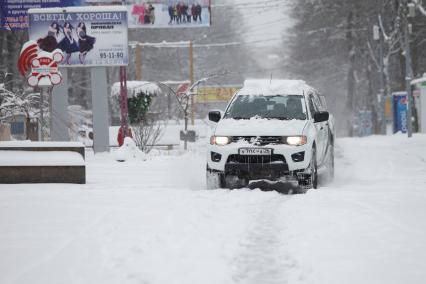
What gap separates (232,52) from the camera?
96.2 m

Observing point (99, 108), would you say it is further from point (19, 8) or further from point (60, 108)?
point (19, 8)

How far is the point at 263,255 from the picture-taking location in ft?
20.5

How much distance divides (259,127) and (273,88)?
5.33 feet

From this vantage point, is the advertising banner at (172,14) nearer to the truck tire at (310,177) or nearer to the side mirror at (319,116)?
the side mirror at (319,116)

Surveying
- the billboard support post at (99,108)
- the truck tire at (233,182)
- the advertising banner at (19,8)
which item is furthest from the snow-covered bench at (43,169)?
the advertising banner at (19,8)

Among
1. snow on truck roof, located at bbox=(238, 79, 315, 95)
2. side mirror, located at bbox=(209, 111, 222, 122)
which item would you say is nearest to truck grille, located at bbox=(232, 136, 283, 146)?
side mirror, located at bbox=(209, 111, 222, 122)

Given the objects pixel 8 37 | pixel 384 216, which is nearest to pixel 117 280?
pixel 384 216

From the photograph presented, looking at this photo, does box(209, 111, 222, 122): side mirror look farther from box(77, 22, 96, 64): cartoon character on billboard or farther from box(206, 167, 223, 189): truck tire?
box(77, 22, 96, 64): cartoon character on billboard

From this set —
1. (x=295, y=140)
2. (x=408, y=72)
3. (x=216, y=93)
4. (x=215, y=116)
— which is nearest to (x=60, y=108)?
(x=215, y=116)

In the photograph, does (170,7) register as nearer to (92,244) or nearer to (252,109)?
(252,109)

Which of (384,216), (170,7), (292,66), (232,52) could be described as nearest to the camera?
(384,216)

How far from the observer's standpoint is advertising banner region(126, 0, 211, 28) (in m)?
31.8

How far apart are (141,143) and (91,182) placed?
9.08 m

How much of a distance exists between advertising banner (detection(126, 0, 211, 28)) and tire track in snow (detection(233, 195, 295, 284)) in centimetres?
2426
